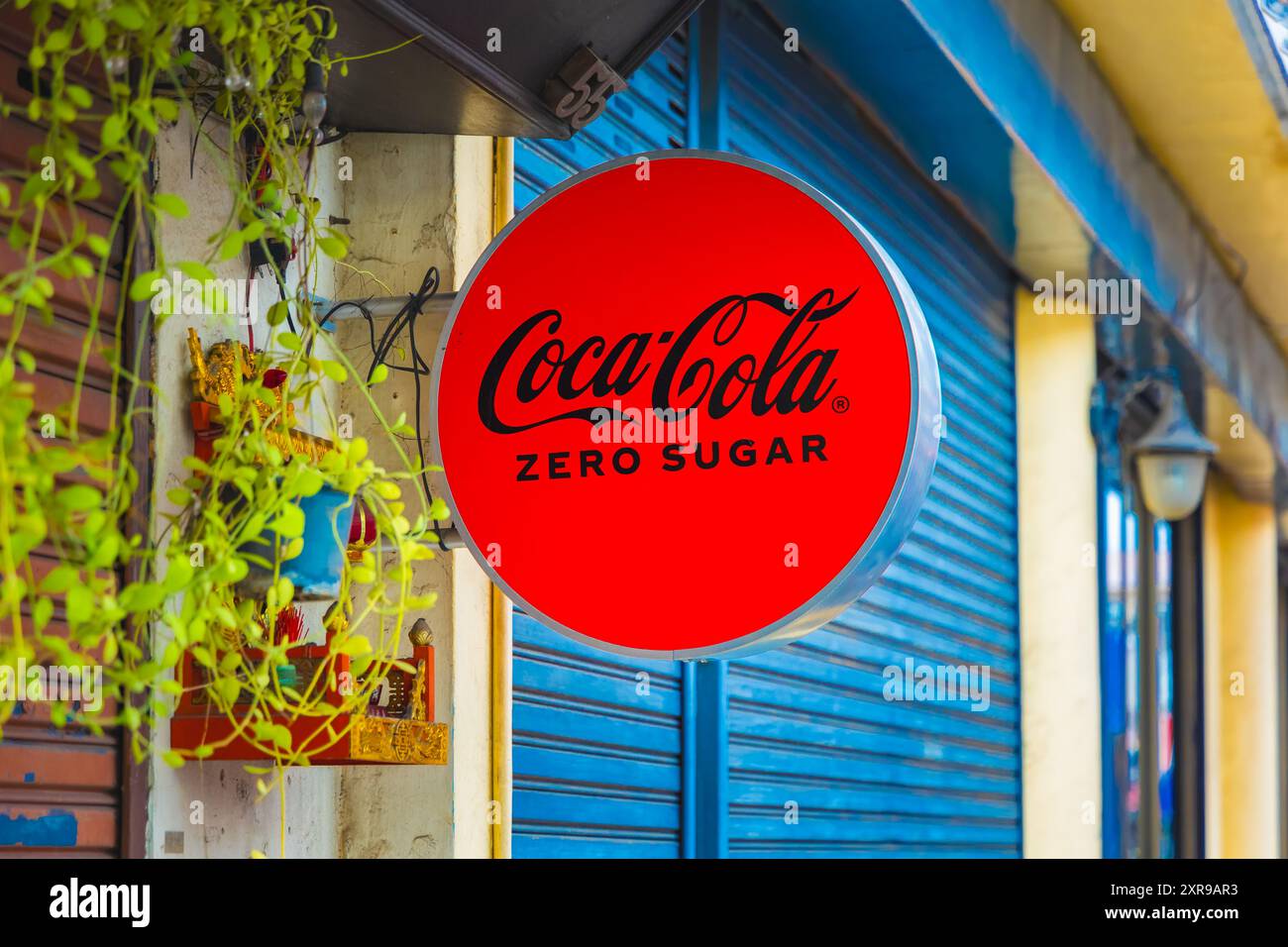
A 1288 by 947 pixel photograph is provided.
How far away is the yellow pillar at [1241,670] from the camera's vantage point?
12484 mm

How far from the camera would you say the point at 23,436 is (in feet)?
6.48

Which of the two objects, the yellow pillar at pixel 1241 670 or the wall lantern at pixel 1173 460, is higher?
the wall lantern at pixel 1173 460

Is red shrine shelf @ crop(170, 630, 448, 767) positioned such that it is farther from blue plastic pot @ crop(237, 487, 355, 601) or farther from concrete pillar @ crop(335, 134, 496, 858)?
concrete pillar @ crop(335, 134, 496, 858)

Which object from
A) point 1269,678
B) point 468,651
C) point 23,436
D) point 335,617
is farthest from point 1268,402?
point 23,436

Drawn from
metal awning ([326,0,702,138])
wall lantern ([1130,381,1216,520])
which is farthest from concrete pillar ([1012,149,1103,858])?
metal awning ([326,0,702,138])

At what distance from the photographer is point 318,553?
8.84 ft

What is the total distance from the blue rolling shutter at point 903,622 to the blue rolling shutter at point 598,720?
0.33 meters

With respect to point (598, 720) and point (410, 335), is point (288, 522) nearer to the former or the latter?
point (410, 335)

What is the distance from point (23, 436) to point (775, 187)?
145 cm

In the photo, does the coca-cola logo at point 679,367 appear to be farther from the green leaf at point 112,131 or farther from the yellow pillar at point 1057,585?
the yellow pillar at point 1057,585

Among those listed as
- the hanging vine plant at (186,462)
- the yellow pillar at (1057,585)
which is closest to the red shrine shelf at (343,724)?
the hanging vine plant at (186,462)

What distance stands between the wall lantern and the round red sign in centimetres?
630

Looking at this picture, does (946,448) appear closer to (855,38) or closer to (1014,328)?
(1014,328)

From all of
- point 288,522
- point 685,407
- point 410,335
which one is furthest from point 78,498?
point 410,335
